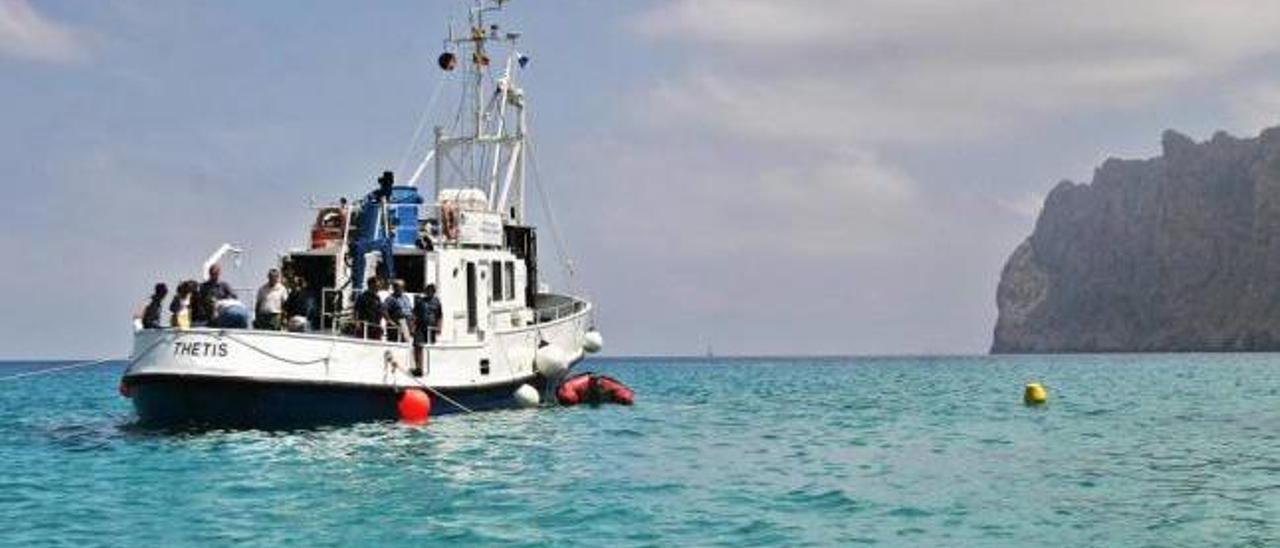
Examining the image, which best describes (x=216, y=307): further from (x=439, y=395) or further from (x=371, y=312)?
(x=439, y=395)

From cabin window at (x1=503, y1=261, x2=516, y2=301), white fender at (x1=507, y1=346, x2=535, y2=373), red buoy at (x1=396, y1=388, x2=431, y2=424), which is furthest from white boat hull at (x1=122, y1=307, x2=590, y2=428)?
cabin window at (x1=503, y1=261, x2=516, y2=301)

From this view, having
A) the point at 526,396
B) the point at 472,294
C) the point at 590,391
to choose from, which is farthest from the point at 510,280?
the point at 590,391

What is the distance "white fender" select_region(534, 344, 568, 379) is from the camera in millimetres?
37031

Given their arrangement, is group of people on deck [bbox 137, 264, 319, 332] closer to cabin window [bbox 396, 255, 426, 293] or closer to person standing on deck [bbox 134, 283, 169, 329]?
person standing on deck [bbox 134, 283, 169, 329]

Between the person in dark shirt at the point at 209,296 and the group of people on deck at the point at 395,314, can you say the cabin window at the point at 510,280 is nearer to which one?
the group of people on deck at the point at 395,314

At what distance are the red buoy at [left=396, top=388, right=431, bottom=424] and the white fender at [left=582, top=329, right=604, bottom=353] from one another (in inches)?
524

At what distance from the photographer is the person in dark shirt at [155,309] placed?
91.1 ft

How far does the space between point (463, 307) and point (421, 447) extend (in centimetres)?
849

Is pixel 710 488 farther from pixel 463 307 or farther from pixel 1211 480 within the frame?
pixel 463 307

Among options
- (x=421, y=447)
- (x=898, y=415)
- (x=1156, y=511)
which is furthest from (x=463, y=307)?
(x=1156, y=511)

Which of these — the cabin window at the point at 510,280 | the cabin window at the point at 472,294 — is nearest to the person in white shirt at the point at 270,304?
the cabin window at the point at 472,294

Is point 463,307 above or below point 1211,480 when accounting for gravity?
above

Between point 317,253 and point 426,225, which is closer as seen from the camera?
point 317,253

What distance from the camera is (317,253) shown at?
32031 millimetres
